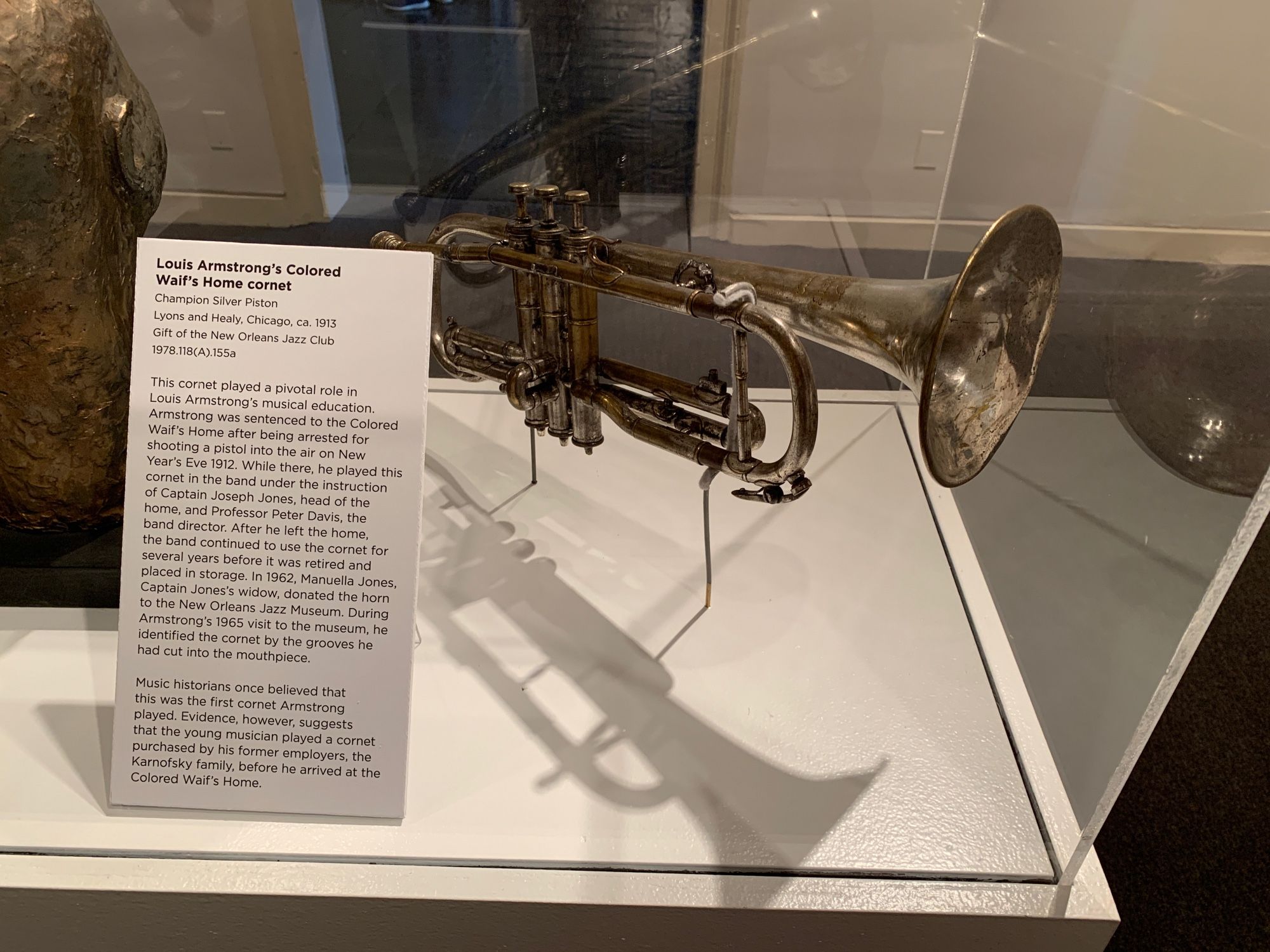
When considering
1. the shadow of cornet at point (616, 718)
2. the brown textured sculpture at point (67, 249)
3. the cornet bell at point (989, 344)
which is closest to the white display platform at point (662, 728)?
the shadow of cornet at point (616, 718)

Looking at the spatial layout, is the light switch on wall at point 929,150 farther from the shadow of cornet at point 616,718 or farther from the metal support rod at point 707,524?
the shadow of cornet at point 616,718

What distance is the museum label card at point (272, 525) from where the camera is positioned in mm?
861

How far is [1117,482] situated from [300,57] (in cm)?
155

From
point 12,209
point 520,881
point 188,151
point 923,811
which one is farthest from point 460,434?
point 923,811

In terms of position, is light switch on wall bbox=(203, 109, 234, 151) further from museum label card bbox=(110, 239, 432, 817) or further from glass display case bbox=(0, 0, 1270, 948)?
museum label card bbox=(110, 239, 432, 817)

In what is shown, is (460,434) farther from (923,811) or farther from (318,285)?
(923,811)

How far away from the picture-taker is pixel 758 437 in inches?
43.9

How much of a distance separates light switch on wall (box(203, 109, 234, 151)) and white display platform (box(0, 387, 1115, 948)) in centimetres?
76

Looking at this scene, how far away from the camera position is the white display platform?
3.34 feet

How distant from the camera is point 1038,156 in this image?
53.7 inches

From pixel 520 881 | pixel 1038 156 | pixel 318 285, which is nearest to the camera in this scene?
pixel 318 285

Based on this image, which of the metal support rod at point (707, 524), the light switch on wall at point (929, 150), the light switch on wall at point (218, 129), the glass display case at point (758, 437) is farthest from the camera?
the light switch on wall at point (929, 150)

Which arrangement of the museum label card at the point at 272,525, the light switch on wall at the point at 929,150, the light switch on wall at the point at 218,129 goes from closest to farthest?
the museum label card at the point at 272,525
the light switch on wall at the point at 218,129
the light switch on wall at the point at 929,150

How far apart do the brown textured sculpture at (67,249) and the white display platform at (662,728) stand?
273 millimetres
